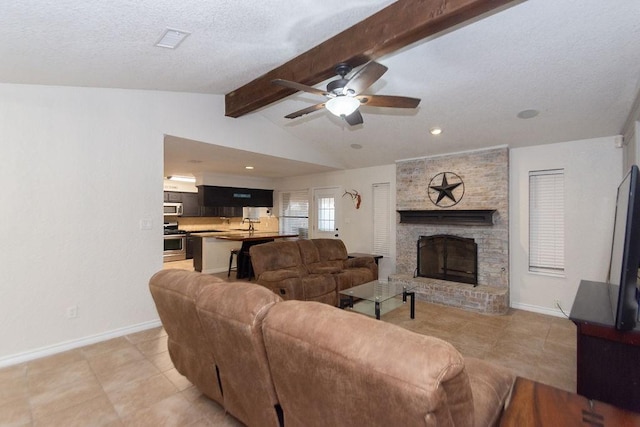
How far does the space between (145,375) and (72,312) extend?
1.26 meters

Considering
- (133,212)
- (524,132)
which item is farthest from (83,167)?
(524,132)

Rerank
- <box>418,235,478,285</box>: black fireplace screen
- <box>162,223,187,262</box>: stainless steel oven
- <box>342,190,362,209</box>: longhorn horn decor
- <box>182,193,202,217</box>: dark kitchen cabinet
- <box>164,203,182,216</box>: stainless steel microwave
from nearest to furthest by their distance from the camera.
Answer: <box>418,235,478,285</box>: black fireplace screen → <box>342,190,362,209</box>: longhorn horn decor → <box>162,223,187,262</box>: stainless steel oven → <box>164,203,182,216</box>: stainless steel microwave → <box>182,193,202,217</box>: dark kitchen cabinet

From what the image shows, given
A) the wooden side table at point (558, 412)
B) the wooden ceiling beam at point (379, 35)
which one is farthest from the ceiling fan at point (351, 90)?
the wooden side table at point (558, 412)

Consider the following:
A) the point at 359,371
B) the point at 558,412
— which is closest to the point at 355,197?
the point at 558,412

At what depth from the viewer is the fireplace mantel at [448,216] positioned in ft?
15.1

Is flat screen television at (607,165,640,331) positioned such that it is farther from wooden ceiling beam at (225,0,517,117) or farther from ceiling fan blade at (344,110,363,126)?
ceiling fan blade at (344,110,363,126)

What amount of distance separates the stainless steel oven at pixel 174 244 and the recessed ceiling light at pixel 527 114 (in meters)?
7.88

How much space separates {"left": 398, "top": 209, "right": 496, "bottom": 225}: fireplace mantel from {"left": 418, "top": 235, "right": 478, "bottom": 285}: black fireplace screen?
289mm

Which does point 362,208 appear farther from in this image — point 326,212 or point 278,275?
point 278,275

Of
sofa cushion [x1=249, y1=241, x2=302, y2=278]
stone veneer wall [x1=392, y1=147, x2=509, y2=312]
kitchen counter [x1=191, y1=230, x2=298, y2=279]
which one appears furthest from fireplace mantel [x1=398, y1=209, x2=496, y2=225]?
kitchen counter [x1=191, y1=230, x2=298, y2=279]

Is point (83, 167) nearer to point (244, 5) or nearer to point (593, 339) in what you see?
point (244, 5)

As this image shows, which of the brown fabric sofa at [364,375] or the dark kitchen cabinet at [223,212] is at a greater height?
the dark kitchen cabinet at [223,212]

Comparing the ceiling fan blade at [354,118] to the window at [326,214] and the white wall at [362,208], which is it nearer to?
the white wall at [362,208]

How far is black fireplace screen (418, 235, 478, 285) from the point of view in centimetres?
483
